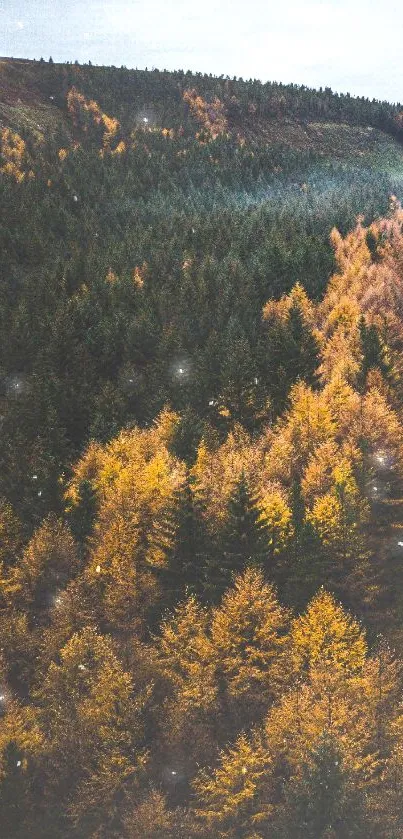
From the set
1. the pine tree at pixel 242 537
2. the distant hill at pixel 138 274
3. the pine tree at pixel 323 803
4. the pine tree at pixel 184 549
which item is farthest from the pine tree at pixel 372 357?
the pine tree at pixel 323 803

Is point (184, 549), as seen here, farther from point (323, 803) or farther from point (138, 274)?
point (138, 274)

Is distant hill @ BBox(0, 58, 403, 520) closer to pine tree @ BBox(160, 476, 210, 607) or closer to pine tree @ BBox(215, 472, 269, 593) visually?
pine tree @ BBox(160, 476, 210, 607)

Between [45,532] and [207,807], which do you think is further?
[45,532]

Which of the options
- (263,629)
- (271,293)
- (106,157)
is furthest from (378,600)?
(106,157)

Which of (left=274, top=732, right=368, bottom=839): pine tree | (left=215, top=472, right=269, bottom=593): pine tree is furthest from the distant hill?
(left=274, top=732, right=368, bottom=839): pine tree

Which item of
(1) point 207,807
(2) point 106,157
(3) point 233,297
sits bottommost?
(1) point 207,807

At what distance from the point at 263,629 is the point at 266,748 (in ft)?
26.6

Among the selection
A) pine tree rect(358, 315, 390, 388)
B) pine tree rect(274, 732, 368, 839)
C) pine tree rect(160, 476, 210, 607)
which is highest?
pine tree rect(358, 315, 390, 388)

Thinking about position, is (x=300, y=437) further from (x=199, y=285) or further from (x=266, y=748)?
(x=199, y=285)

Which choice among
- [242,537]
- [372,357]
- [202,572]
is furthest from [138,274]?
[242,537]

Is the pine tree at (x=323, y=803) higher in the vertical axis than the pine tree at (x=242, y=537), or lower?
lower

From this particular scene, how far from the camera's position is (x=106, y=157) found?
163 meters

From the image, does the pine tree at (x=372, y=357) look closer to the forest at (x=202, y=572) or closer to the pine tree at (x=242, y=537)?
the forest at (x=202, y=572)

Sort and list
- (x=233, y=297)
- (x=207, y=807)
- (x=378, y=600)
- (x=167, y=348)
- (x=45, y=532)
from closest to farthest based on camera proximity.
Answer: (x=207, y=807) < (x=378, y=600) < (x=45, y=532) < (x=167, y=348) < (x=233, y=297)
